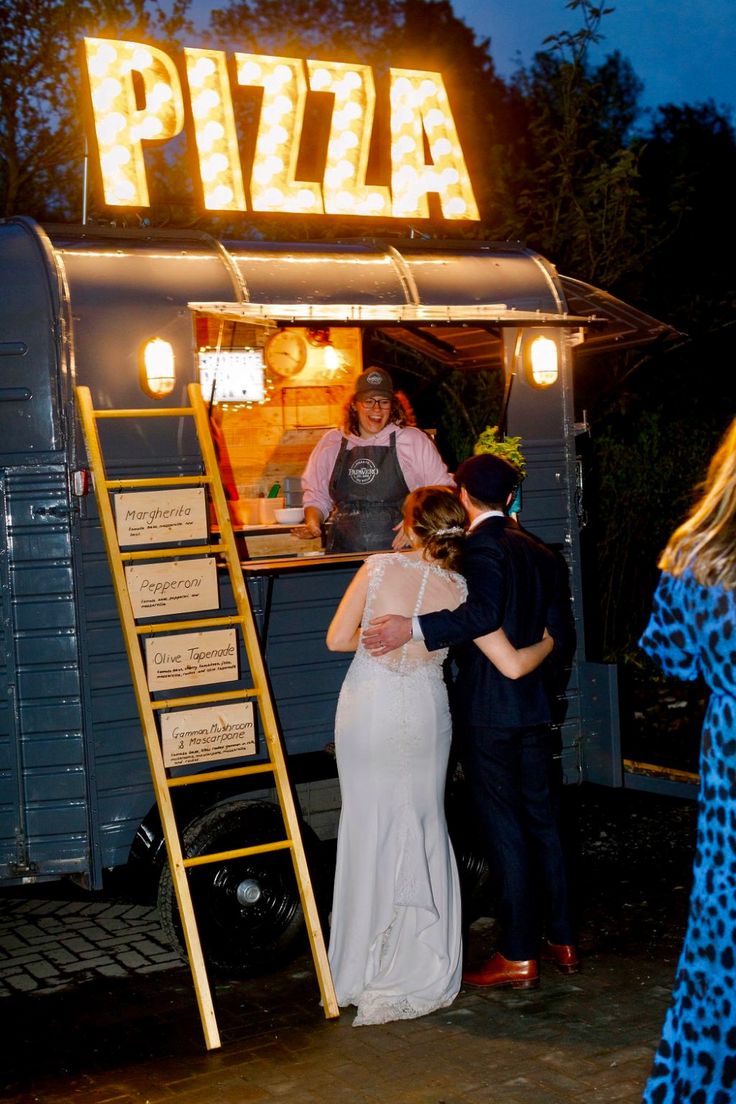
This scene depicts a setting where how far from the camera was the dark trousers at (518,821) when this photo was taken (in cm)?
542

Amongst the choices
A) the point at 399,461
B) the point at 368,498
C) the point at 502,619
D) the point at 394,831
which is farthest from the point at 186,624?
the point at 399,461

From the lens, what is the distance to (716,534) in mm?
2838

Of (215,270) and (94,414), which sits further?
(215,270)

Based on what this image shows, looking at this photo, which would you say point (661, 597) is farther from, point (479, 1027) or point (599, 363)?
point (599, 363)

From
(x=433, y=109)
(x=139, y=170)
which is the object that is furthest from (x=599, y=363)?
(x=139, y=170)

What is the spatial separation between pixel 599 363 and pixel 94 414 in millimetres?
8786

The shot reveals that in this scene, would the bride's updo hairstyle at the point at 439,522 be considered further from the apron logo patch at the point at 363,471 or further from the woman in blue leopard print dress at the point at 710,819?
the woman in blue leopard print dress at the point at 710,819

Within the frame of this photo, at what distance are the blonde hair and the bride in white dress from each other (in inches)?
97.3

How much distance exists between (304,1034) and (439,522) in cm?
221

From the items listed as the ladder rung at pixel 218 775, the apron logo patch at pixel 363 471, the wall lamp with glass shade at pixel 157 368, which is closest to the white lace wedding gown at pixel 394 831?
the ladder rung at pixel 218 775

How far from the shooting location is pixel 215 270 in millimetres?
6121

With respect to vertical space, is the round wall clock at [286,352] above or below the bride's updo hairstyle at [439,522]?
above

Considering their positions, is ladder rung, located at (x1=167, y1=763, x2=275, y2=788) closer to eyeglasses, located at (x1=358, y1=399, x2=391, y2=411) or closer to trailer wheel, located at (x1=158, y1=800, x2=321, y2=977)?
trailer wheel, located at (x1=158, y1=800, x2=321, y2=977)

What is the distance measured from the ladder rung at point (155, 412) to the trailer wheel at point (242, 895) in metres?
1.83
